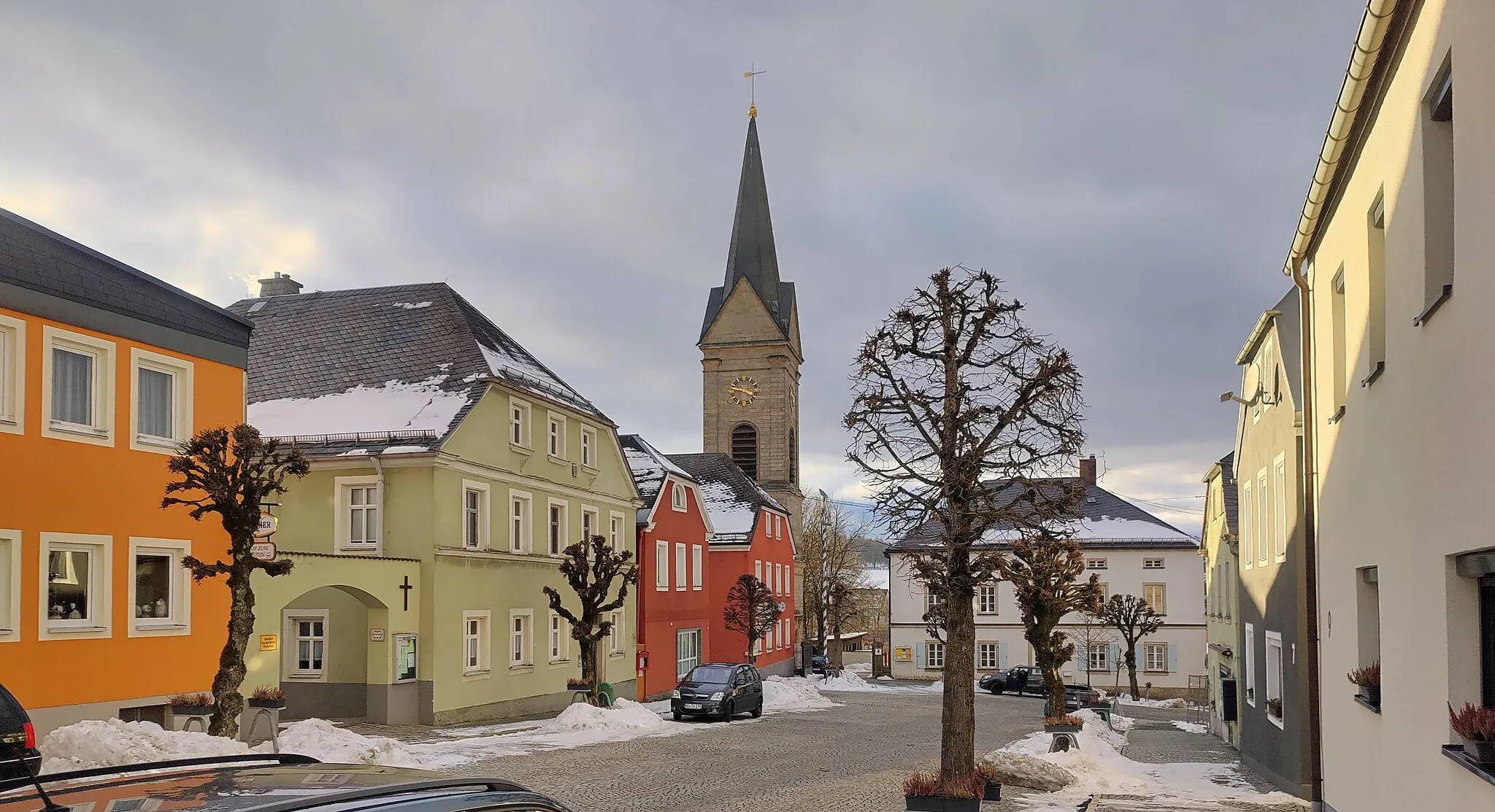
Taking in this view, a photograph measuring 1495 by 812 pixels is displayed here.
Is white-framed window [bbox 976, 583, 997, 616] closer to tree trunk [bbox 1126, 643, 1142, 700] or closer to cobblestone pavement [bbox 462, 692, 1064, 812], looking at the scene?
tree trunk [bbox 1126, 643, 1142, 700]

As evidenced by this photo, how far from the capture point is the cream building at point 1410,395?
25.0 feet

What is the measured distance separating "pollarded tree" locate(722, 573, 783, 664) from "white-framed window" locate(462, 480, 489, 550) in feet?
68.0

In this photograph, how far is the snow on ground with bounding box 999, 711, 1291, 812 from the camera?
17.6m

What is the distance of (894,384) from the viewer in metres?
17.2

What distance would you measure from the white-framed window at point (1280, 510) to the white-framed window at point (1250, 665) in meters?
3.67

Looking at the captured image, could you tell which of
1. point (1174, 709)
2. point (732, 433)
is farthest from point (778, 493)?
point (1174, 709)

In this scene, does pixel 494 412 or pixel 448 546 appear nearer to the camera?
pixel 448 546

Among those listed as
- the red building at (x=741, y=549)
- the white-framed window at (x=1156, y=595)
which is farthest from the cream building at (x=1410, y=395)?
the white-framed window at (x=1156, y=595)

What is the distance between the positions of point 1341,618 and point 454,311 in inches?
985

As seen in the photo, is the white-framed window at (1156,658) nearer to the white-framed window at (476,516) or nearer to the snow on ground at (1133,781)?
the snow on ground at (1133,781)

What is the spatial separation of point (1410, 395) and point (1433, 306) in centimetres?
139

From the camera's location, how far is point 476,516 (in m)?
30.8

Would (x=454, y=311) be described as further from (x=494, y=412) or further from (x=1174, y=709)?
(x=1174, y=709)

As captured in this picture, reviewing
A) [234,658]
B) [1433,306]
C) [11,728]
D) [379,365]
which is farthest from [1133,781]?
[379,365]
